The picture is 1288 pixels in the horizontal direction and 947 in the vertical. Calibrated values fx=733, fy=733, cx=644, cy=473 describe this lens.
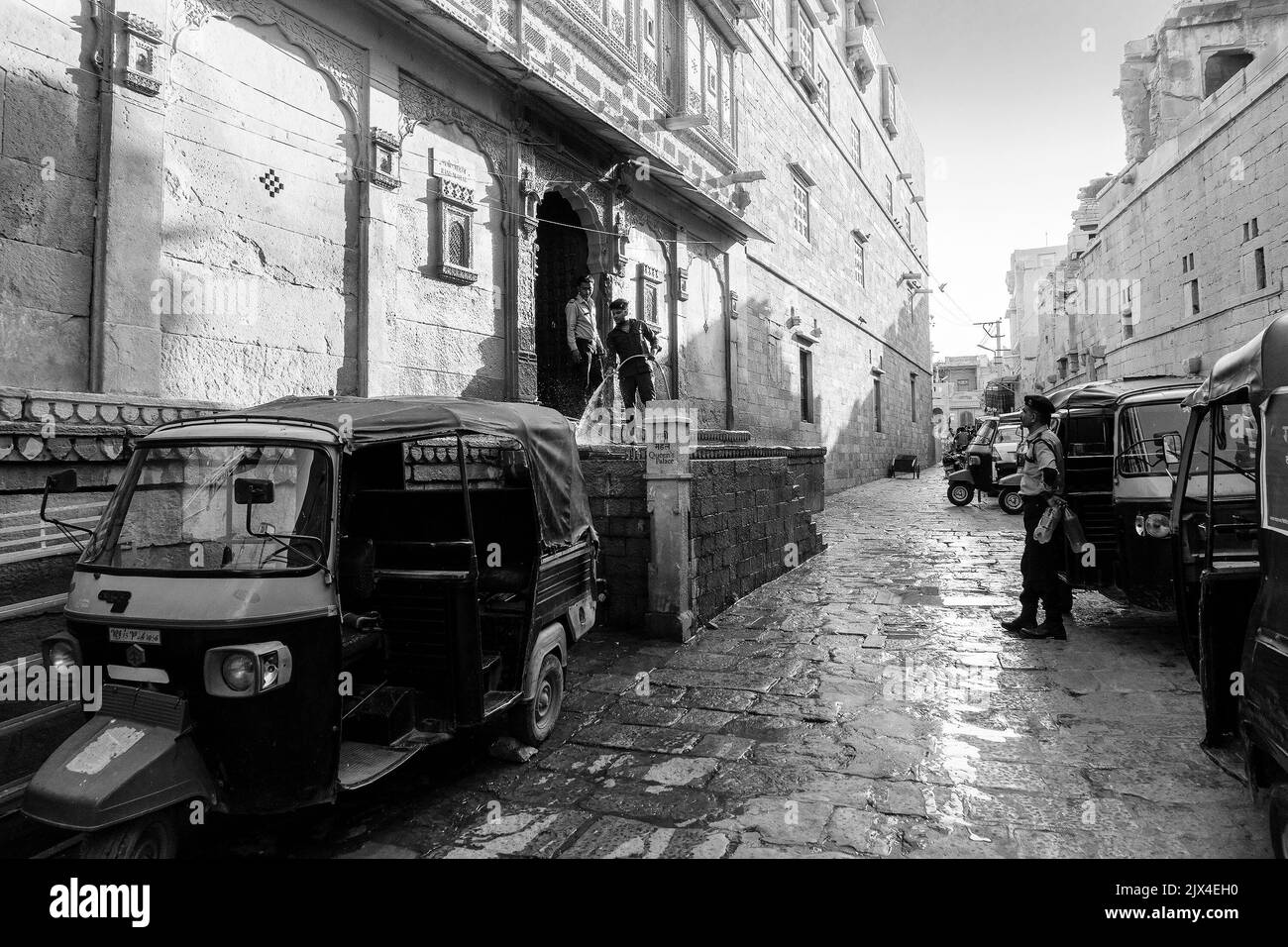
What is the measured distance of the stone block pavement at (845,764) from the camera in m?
3.38

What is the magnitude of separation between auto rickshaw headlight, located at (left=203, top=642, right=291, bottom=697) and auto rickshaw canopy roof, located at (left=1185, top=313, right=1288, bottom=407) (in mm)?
4199

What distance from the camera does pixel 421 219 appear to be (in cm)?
836

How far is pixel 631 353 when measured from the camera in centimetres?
1048

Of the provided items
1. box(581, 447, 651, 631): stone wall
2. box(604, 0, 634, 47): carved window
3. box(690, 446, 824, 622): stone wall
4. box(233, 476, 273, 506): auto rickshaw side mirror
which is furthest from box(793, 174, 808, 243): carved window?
box(233, 476, 273, 506): auto rickshaw side mirror

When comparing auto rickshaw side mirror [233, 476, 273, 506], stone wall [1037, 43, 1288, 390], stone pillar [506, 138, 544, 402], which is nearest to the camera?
auto rickshaw side mirror [233, 476, 273, 506]

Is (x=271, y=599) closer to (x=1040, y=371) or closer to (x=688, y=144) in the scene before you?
(x=688, y=144)

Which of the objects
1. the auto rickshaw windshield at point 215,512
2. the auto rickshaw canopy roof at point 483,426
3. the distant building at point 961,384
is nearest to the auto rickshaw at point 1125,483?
the auto rickshaw canopy roof at point 483,426

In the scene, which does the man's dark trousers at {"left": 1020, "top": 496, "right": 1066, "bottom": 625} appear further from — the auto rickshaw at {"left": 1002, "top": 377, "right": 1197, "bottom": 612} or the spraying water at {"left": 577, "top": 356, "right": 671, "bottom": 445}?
the spraying water at {"left": 577, "top": 356, "right": 671, "bottom": 445}

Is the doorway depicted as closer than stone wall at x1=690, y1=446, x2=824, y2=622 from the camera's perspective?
No

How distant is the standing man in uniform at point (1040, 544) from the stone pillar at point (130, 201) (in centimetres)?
751

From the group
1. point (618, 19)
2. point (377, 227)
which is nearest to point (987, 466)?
point (618, 19)

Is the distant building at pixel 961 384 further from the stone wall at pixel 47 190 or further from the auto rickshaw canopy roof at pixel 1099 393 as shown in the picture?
the stone wall at pixel 47 190

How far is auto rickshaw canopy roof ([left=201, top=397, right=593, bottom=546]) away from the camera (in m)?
3.72

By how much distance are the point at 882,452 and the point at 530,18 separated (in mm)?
23289
